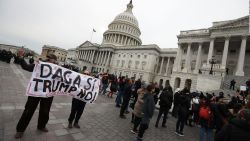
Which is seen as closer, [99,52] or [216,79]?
[216,79]

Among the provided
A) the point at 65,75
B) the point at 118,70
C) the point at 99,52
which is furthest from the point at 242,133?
the point at 99,52

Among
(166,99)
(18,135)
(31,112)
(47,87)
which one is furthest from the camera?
(166,99)

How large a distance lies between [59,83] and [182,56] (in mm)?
36121

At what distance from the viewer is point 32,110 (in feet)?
12.8

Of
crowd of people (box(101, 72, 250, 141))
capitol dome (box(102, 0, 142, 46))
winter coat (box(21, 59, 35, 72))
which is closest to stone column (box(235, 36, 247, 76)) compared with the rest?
crowd of people (box(101, 72, 250, 141))

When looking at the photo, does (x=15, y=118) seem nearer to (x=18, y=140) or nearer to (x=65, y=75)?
(x=18, y=140)

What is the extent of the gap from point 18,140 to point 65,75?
6.94ft

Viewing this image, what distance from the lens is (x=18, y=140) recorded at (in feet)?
11.5

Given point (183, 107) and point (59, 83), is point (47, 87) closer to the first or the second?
point (59, 83)

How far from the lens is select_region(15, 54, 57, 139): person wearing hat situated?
12.2 feet

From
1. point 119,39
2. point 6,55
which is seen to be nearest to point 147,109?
point 6,55

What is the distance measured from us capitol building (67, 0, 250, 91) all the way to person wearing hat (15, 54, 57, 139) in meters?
3.87

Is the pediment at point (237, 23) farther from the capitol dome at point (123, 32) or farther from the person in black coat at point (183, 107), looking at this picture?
the capitol dome at point (123, 32)

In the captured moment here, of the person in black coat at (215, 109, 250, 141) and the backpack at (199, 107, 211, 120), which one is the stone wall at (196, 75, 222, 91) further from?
the person in black coat at (215, 109, 250, 141)
